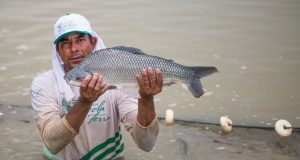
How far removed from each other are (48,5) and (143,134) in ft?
24.1

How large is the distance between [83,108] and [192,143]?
2220 mm

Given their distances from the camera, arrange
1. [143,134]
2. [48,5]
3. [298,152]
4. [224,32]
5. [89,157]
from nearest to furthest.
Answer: [143,134], [89,157], [298,152], [224,32], [48,5]

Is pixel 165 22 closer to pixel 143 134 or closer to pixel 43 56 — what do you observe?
pixel 43 56

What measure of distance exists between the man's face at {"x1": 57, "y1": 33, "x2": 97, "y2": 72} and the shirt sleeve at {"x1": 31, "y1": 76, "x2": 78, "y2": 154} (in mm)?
269

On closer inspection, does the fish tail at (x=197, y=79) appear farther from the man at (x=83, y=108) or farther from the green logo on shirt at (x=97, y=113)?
the green logo on shirt at (x=97, y=113)

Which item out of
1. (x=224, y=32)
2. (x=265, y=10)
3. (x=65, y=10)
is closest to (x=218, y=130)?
(x=224, y=32)

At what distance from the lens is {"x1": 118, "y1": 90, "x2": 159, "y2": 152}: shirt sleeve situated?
331cm

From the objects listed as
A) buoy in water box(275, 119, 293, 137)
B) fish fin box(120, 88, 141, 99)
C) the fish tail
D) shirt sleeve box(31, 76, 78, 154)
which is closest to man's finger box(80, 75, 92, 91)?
fish fin box(120, 88, 141, 99)

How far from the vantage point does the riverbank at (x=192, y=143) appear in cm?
476

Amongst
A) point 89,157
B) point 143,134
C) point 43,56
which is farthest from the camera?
point 43,56

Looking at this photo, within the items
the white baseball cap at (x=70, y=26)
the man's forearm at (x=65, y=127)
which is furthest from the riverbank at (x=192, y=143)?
the white baseball cap at (x=70, y=26)

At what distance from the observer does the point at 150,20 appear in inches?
365

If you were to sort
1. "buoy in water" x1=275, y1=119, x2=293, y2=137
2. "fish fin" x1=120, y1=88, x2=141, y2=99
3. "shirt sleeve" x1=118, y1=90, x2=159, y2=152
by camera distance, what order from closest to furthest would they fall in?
1. "fish fin" x1=120, y1=88, x2=141, y2=99
2. "shirt sleeve" x1=118, y1=90, x2=159, y2=152
3. "buoy in water" x1=275, y1=119, x2=293, y2=137

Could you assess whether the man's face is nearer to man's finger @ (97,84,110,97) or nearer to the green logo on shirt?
the green logo on shirt
